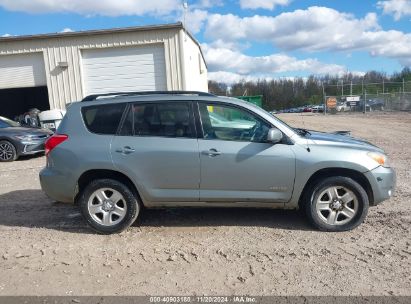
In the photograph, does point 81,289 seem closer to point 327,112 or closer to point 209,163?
point 209,163

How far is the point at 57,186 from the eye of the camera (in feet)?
17.6

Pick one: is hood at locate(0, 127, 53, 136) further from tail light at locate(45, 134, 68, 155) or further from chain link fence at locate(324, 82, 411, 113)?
chain link fence at locate(324, 82, 411, 113)

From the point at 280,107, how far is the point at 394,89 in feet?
144

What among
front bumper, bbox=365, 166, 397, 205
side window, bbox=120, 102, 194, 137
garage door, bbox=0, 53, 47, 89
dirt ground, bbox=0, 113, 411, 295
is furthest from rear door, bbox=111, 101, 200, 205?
garage door, bbox=0, 53, 47, 89

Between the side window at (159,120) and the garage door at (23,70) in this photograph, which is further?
the garage door at (23,70)

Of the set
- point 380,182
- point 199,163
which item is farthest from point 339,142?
point 199,163

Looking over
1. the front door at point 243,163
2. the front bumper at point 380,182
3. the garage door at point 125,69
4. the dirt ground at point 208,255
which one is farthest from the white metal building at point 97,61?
the front bumper at point 380,182

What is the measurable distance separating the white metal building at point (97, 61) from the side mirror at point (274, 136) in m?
12.3

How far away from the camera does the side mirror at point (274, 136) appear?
4.89 m

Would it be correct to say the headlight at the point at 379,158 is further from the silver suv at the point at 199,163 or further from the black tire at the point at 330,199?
the black tire at the point at 330,199

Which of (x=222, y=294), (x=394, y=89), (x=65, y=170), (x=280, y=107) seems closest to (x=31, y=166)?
(x=65, y=170)

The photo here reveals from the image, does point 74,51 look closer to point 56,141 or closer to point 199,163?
point 56,141

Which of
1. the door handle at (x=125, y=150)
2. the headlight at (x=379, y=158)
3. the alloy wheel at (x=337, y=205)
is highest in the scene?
the door handle at (x=125, y=150)

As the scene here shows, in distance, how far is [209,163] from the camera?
5074mm
